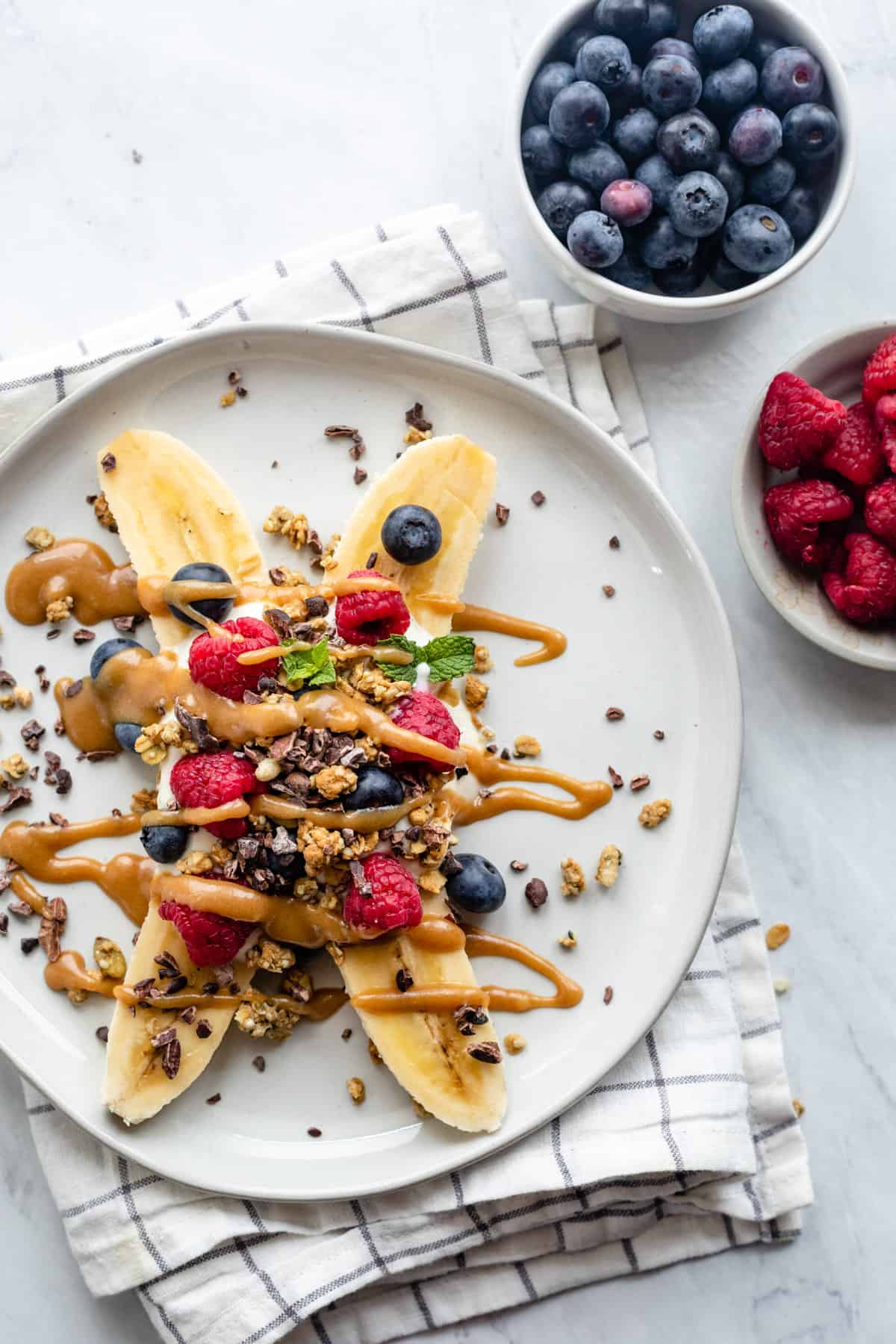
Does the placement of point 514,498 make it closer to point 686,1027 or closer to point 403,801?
point 403,801

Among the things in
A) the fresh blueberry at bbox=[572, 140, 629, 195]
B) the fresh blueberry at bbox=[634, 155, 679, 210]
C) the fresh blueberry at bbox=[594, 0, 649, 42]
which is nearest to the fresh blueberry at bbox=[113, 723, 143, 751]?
the fresh blueberry at bbox=[572, 140, 629, 195]

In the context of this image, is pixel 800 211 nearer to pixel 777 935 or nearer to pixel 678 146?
Result: pixel 678 146

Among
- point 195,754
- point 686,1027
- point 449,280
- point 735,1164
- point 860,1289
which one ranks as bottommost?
point 860,1289

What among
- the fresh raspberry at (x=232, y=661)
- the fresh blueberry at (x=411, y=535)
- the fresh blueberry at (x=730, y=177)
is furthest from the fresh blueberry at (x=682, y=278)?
the fresh raspberry at (x=232, y=661)

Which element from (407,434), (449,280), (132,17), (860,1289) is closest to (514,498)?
(407,434)

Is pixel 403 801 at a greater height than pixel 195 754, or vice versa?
pixel 195 754

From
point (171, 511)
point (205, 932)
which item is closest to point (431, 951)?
point (205, 932)

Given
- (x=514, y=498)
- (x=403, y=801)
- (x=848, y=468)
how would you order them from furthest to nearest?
(x=514, y=498), (x=848, y=468), (x=403, y=801)
